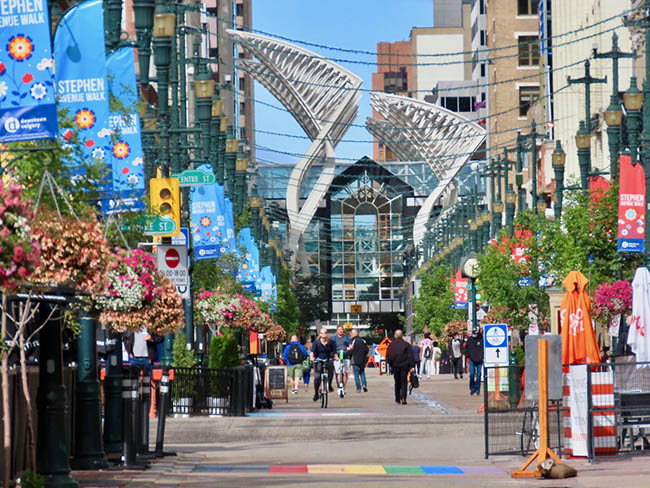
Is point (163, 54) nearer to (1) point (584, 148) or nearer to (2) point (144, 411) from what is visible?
(2) point (144, 411)

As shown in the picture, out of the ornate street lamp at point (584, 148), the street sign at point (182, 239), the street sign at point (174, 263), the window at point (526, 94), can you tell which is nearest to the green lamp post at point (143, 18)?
the street sign at point (174, 263)

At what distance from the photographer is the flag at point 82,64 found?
1730 centimetres

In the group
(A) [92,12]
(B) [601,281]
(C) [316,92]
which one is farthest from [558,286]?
(C) [316,92]

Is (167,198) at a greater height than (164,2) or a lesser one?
lesser

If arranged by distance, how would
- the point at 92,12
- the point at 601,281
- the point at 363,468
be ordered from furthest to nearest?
the point at 601,281, the point at 363,468, the point at 92,12

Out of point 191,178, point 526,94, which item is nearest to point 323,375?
point 191,178

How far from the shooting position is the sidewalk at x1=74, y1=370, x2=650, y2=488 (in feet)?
53.4

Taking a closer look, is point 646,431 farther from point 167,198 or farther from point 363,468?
point 167,198

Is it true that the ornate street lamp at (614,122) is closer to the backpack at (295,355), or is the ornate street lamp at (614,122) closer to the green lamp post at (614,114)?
the green lamp post at (614,114)

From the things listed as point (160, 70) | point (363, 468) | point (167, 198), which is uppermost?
point (160, 70)

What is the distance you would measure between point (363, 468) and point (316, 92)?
422 feet

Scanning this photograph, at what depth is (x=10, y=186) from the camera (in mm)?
11242

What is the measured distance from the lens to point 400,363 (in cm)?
3488

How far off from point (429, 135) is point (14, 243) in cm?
15145
